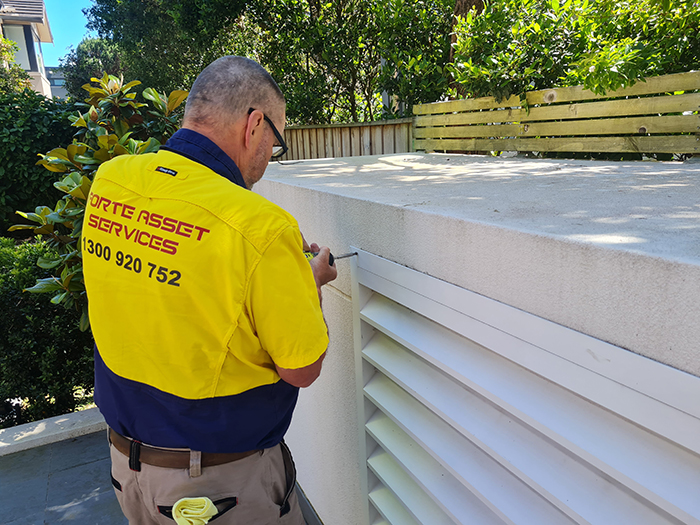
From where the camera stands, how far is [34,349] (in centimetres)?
446

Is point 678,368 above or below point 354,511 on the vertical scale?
above

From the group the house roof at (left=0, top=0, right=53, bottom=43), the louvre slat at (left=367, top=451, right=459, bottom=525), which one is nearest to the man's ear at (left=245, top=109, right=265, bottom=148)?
the louvre slat at (left=367, top=451, right=459, bottom=525)

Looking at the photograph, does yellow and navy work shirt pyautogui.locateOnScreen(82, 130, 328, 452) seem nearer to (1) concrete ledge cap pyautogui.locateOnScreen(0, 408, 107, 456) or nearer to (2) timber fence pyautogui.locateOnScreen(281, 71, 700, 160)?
(1) concrete ledge cap pyautogui.locateOnScreen(0, 408, 107, 456)

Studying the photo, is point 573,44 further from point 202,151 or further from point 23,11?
point 23,11

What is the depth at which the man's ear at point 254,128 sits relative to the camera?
1.84m

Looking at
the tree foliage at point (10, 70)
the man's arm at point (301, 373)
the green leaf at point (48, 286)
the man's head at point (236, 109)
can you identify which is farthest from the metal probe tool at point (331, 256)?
the tree foliage at point (10, 70)

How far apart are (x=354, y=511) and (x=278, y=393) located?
120cm

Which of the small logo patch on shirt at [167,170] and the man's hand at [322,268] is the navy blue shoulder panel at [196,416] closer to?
the man's hand at [322,268]

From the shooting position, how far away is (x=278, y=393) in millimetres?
1772

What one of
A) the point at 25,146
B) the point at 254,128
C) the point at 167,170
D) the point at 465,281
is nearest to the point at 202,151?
the point at 167,170

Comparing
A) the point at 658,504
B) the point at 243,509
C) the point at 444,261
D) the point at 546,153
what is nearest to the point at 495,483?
the point at 658,504

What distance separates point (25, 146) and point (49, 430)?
19.4 ft

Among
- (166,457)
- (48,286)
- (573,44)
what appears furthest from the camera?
(573,44)

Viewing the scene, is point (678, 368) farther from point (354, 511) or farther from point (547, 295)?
point (354, 511)
